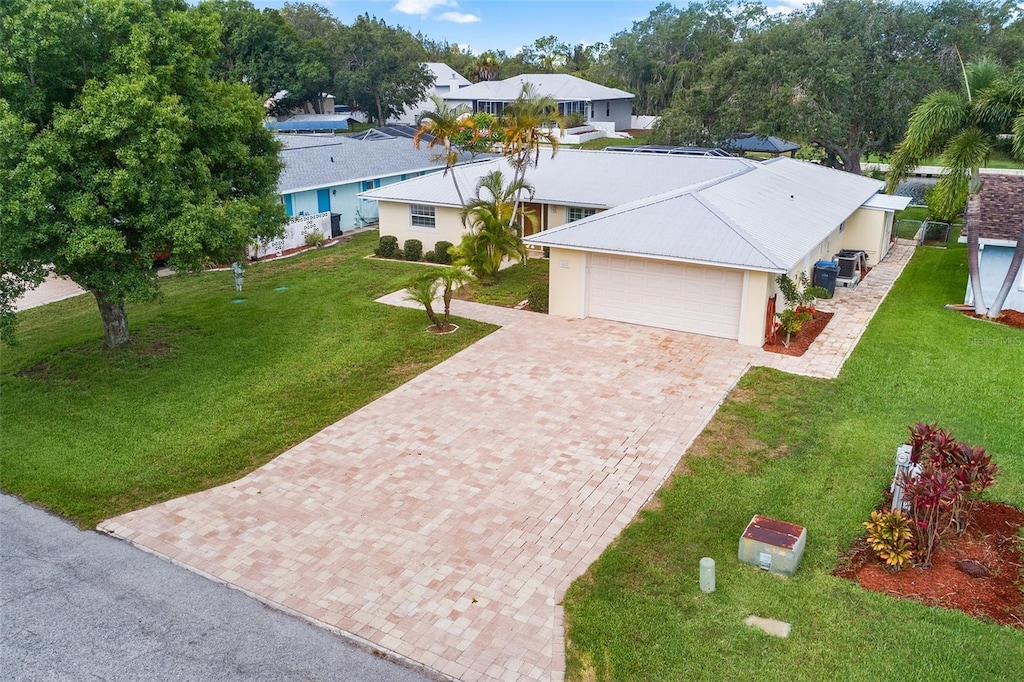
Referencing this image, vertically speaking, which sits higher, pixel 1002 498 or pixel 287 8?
pixel 287 8

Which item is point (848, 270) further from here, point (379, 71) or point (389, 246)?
point (379, 71)

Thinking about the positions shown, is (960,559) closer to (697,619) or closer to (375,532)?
(697,619)

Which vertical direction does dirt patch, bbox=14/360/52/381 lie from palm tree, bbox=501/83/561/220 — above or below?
below

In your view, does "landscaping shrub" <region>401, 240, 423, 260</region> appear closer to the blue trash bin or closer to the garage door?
the garage door

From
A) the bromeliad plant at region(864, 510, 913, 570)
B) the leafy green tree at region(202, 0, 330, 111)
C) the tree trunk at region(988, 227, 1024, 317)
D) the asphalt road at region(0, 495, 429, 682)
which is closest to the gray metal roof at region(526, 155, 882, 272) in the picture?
the tree trunk at region(988, 227, 1024, 317)

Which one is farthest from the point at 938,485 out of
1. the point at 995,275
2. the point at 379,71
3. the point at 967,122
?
the point at 379,71

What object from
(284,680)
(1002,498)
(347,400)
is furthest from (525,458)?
(1002,498)
